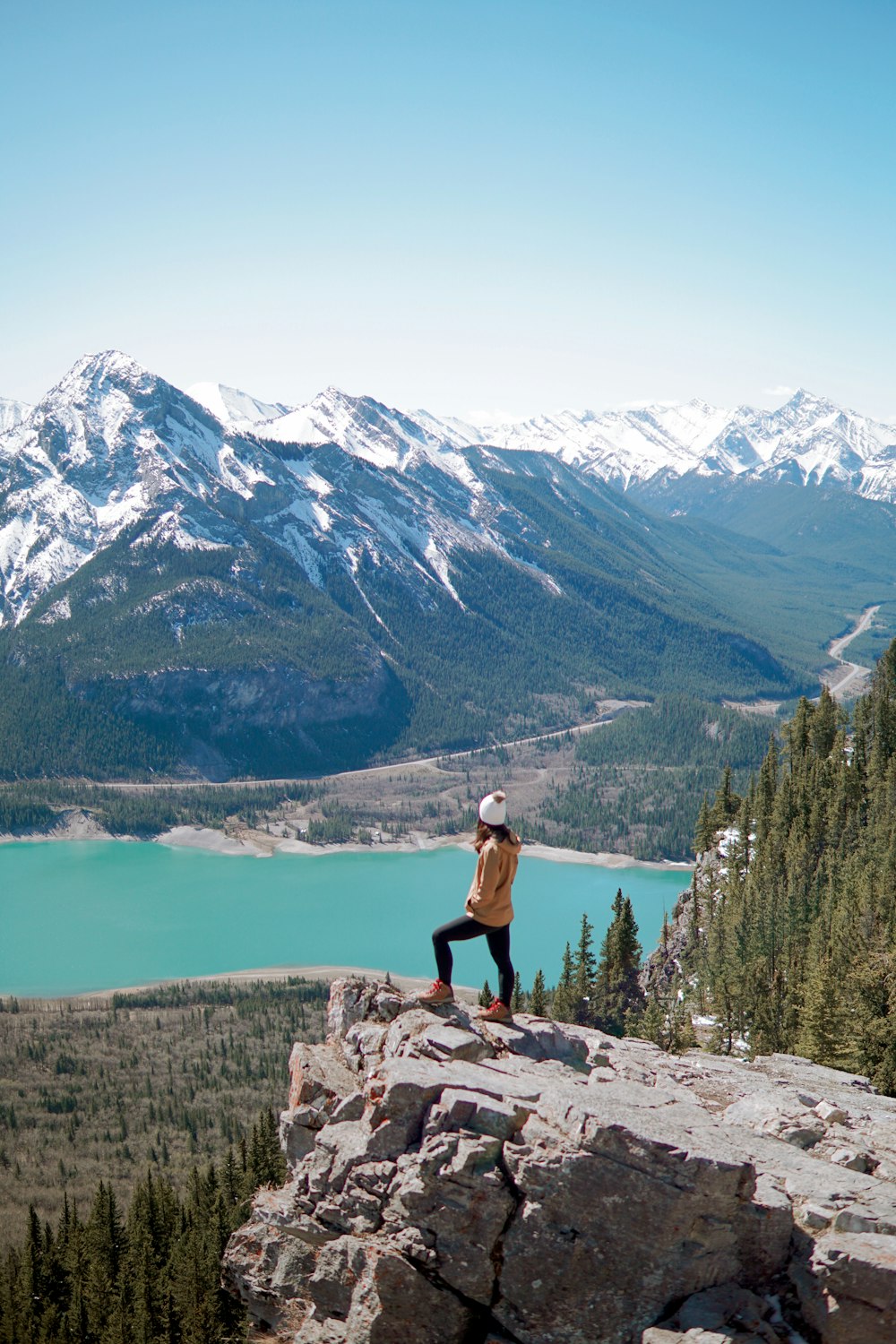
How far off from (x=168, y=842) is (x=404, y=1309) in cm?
16484

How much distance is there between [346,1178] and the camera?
15008 millimetres

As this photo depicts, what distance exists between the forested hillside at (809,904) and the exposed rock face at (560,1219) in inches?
588

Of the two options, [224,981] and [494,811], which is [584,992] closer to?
[494,811]

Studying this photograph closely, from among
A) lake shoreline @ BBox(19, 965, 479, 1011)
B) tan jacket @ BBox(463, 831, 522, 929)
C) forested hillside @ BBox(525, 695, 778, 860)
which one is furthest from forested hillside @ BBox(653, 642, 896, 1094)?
forested hillside @ BBox(525, 695, 778, 860)

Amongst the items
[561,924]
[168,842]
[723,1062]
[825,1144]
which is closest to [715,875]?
[561,924]

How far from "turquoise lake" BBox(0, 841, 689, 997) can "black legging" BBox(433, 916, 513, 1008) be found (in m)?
85.8

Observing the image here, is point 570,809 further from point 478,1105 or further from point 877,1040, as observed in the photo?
point 478,1105

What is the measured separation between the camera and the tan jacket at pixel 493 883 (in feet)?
54.9

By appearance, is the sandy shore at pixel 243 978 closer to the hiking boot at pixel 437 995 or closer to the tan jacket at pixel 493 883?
the hiking boot at pixel 437 995

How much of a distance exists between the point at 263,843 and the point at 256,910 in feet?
119

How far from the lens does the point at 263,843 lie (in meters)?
170

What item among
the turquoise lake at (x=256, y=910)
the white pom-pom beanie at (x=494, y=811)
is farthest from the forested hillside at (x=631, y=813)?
the white pom-pom beanie at (x=494, y=811)

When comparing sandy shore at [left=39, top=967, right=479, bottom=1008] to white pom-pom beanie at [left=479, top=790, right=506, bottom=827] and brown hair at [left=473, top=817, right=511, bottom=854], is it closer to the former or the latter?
brown hair at [left=473, top=817, right=511, bottom=854]

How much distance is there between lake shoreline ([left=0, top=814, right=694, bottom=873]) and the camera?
15962 centimetres
